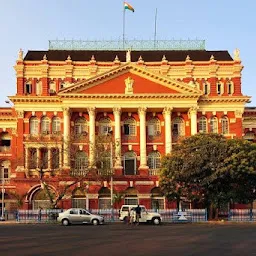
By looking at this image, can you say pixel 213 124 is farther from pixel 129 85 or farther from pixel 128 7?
pixel 128 7

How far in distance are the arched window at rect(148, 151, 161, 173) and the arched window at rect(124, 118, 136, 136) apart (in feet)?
12.0

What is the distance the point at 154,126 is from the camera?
66.9m

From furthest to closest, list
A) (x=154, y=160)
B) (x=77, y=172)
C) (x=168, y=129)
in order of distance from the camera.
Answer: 1. (x=154, y=160)
2. (x=168, y=129)
3. (x=77, y=172)

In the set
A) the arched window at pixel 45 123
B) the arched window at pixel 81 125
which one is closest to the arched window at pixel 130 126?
the arched window at pixel 81 125

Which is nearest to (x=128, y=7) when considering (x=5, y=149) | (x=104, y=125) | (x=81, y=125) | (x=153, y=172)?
(x=104, y=125)

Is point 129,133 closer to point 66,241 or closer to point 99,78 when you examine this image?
point 99,78

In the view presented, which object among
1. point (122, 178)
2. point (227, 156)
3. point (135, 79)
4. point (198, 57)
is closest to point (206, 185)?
point (227, 156)

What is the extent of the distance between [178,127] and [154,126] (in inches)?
128

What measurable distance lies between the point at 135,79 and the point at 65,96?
30.5 feet

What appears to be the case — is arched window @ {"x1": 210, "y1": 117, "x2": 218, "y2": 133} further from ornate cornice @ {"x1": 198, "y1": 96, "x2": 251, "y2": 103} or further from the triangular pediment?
the triangular pediment

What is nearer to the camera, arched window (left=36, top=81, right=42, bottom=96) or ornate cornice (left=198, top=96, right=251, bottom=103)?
ornate cornice (left=198, top=96, right=251, bottom=103)

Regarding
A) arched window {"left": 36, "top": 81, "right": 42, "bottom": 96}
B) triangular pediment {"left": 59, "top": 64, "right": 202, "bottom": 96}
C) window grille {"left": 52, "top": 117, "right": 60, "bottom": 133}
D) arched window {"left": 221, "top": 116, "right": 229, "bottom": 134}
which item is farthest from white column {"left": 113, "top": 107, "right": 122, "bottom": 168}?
arched window {"left": 221, "top": 116, "right": 229, "bottom": 134}

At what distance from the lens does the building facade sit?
6284cm

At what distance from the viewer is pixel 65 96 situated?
63719mm
